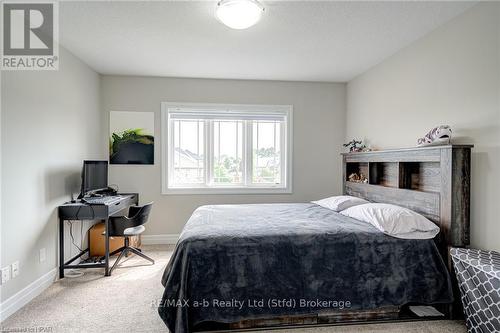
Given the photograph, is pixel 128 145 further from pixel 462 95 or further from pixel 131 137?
pixel 462 95

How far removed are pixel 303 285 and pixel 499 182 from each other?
5.54 ft

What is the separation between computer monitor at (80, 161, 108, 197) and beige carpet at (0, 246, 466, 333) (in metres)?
1.01

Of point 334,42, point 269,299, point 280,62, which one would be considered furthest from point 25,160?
point 334,42

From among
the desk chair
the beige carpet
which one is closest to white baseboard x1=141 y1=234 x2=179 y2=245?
the desk chair

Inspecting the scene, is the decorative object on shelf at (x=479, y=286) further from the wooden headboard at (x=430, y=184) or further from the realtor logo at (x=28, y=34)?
the realtor logo at (x=28, y=34)

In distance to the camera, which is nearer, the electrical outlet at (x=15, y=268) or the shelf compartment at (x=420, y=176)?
the electrical outlet at (x=15, y=268)

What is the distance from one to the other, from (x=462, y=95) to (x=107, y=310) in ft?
12.0

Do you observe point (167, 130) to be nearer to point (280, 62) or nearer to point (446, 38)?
point (280, 62)

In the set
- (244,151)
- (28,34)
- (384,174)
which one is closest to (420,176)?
(384,174)

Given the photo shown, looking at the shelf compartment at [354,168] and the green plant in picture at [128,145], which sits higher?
the green plant in picture at [128,145]

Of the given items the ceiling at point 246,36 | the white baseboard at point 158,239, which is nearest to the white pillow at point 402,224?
the ceiling at point 246,36

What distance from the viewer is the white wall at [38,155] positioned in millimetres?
2248

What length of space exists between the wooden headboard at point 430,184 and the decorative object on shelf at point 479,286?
0.26m

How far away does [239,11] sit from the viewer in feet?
6.89
